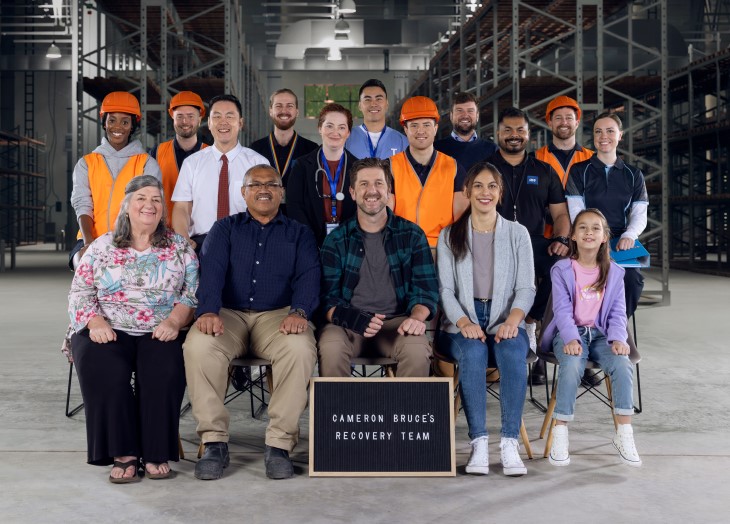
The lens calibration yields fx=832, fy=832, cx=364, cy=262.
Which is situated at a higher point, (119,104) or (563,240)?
(119,104)

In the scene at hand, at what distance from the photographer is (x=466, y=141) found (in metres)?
5.94

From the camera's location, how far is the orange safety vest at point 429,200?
4895 mm

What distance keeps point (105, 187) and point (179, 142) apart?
0.69 m

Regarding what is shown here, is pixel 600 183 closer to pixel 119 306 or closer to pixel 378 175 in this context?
pixel 378 175

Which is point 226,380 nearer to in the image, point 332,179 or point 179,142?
point 332,179

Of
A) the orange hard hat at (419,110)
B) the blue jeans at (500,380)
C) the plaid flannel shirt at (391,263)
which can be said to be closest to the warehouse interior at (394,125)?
the blue jeans at (500,380)

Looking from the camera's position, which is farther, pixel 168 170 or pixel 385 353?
pixel 168 170

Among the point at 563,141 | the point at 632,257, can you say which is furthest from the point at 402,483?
the point at 563,141

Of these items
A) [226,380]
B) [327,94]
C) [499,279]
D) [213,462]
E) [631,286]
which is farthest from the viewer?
[327,94]

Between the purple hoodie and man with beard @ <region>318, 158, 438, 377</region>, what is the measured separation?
656mm

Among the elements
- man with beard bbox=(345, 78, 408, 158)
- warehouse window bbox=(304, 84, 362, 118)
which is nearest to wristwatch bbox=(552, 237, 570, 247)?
man with beard bbox=(345, 78, 408, 158)

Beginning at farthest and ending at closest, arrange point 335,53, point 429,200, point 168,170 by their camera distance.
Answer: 1. point 335,53
2. point 168,170
3. point 429,200

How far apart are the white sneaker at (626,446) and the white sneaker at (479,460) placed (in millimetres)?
700

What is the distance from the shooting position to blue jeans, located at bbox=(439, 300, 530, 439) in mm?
4066
